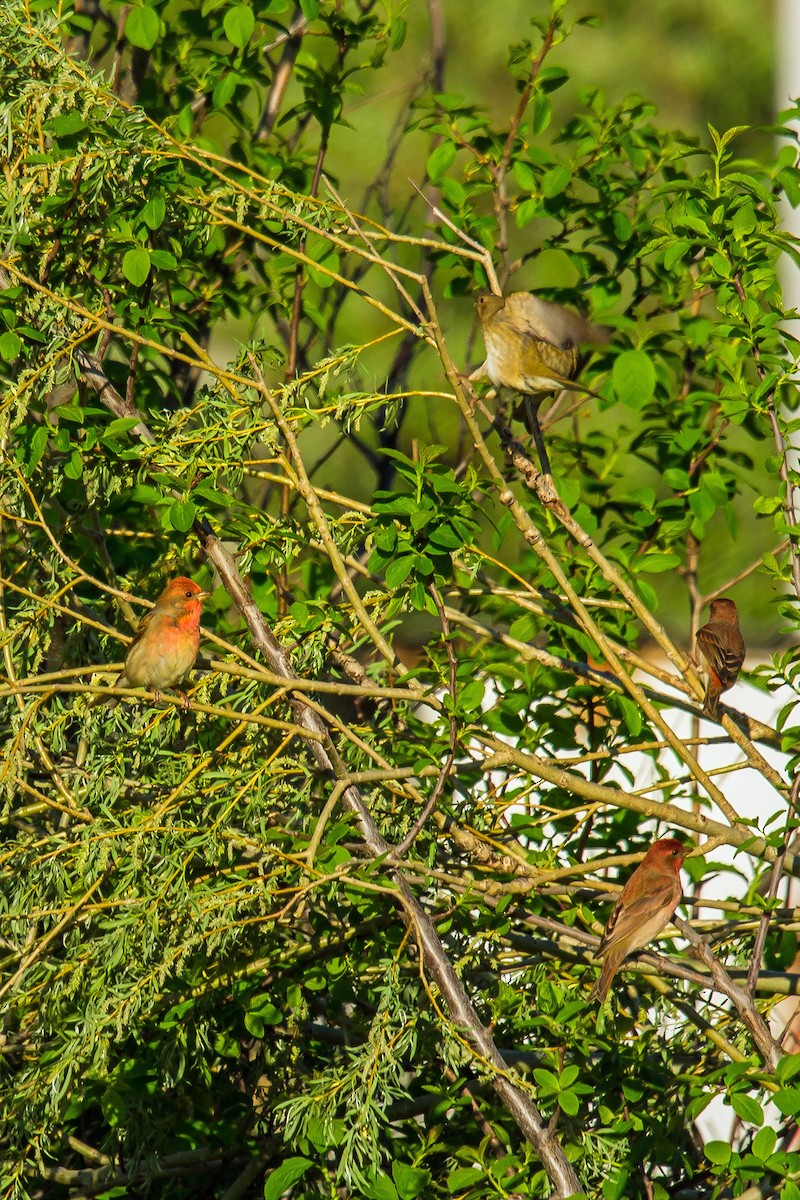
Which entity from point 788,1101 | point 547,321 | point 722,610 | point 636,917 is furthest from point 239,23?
point 788,1101

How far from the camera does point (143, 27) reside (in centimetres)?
417

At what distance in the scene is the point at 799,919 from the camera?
3650mm

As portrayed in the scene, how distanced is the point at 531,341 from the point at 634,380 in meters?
0.44

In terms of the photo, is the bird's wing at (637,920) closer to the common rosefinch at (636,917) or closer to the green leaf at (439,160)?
the common rosefinch at (636,917)

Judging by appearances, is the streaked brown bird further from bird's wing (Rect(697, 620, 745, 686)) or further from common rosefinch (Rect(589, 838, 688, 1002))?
common rosefinch (Rect(589, 838, 688, 1002))

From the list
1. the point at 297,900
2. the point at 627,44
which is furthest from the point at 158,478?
the point at 627,44

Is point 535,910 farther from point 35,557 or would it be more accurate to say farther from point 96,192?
point 96,192

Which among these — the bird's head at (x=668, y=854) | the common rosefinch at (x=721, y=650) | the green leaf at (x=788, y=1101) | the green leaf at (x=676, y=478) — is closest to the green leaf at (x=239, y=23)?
the green leaf at (x=676, y=478)

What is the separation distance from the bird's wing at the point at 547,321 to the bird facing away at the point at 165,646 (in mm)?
1264

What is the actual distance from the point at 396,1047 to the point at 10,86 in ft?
8.57

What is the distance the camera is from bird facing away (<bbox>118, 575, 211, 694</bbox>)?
377cm

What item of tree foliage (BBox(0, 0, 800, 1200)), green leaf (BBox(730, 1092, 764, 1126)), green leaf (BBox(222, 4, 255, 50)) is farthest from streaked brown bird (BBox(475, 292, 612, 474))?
green leaf (BBox(730, 1092, 764, 1126))

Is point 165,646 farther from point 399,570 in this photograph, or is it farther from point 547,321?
point 547,321

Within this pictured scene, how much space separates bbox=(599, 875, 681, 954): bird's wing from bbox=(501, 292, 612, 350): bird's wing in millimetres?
1700
